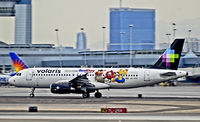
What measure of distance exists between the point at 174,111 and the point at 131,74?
2019 centimetres

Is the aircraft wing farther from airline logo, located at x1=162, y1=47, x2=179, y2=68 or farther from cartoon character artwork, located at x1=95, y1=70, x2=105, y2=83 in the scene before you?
airline logo, located at x1=162, y1=47, x2=179, y2=68

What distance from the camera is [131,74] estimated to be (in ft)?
210

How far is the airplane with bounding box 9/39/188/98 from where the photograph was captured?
62750 millimetres

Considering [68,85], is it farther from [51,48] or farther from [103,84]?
[51,48]

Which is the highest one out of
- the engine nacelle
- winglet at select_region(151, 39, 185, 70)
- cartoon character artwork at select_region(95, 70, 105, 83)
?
winglet at select_region(151, 39, 185, 70)

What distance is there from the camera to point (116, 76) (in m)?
64.0

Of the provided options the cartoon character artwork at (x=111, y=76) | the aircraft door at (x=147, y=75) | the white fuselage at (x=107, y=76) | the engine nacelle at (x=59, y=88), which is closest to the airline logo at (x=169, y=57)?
the white fuselage at (x=107, y=76)

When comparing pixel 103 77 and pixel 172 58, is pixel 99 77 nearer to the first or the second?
pixel 103 77

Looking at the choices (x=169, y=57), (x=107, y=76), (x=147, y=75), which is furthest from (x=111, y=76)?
(x=169, y=57)

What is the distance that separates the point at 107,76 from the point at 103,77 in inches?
22.1

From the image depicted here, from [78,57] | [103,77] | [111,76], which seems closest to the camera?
[111,76]

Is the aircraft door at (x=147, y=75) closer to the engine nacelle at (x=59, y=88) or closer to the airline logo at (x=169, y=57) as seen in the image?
the airline logo at (x=169, y=57)

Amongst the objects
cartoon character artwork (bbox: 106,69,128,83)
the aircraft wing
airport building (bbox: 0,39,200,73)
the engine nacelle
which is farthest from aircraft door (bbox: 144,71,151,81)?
airport building (bbox: 0,39,200,73)

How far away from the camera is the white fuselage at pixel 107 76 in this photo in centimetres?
6326
